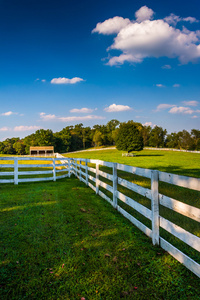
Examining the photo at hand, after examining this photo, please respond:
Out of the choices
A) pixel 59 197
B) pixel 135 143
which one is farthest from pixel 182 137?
pixel 59 197

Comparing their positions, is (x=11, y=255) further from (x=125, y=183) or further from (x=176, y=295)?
(x=125, y=183)

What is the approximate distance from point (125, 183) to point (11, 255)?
301 centimetres

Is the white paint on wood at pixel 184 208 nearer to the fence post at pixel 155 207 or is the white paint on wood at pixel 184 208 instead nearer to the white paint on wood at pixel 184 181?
the fence post at pixel 155 207

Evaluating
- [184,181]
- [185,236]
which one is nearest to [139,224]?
[185,236]

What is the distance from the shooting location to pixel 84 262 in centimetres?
305

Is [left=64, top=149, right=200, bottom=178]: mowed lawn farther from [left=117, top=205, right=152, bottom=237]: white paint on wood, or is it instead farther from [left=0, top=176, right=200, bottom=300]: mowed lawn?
[left=0, top=176, right=200, bottom=300]: mowed lawn

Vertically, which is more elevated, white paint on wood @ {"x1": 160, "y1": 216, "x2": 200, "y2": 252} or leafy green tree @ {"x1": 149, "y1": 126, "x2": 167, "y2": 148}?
leafy green tree @ {"x1": 149, "y1": 126, "x2": 167, "y2": 148}

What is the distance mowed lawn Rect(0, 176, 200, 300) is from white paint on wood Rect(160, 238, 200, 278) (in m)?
0.08

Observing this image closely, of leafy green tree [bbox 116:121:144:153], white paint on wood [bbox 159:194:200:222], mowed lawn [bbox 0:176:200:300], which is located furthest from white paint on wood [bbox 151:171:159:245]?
leafy green tree [bbox 116:121:144:153]

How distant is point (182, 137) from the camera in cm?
8931

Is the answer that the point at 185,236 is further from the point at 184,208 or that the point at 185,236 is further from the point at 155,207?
the point at 155,207

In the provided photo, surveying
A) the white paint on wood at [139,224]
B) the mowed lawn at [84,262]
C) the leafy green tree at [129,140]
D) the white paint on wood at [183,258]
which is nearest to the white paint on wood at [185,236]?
the white paint on wood at [183,258]

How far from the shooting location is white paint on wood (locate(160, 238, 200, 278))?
8.54 feet

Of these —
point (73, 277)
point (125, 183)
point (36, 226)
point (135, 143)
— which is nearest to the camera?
point (73, 277)
